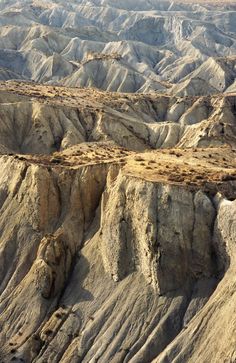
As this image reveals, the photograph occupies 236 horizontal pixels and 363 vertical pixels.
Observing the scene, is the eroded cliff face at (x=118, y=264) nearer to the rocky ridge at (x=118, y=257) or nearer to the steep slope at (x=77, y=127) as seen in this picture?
the rocky ridge at (x=118, y=257)

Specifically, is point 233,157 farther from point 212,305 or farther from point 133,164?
point 212,305

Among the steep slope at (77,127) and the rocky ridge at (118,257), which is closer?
the rocky ridge at (118,257)

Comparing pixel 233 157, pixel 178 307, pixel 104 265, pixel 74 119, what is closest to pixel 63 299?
pixel 104 265

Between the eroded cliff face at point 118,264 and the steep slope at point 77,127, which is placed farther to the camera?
the steep slope at point 77,127

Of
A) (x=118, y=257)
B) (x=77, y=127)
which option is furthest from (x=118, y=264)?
(x=77, y=127)

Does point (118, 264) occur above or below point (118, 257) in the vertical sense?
below

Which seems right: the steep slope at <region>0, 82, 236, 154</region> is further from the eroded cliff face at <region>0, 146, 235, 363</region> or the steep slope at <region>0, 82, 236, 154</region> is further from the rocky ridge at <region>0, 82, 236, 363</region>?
the eroded cliff face at <region>0, 146, 235, 363</region>

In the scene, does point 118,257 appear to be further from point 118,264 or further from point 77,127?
point 77,127

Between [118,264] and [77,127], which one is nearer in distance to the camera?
[118,264]

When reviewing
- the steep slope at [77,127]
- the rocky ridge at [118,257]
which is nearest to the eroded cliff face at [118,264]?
the rocky ridge at [118,257]
